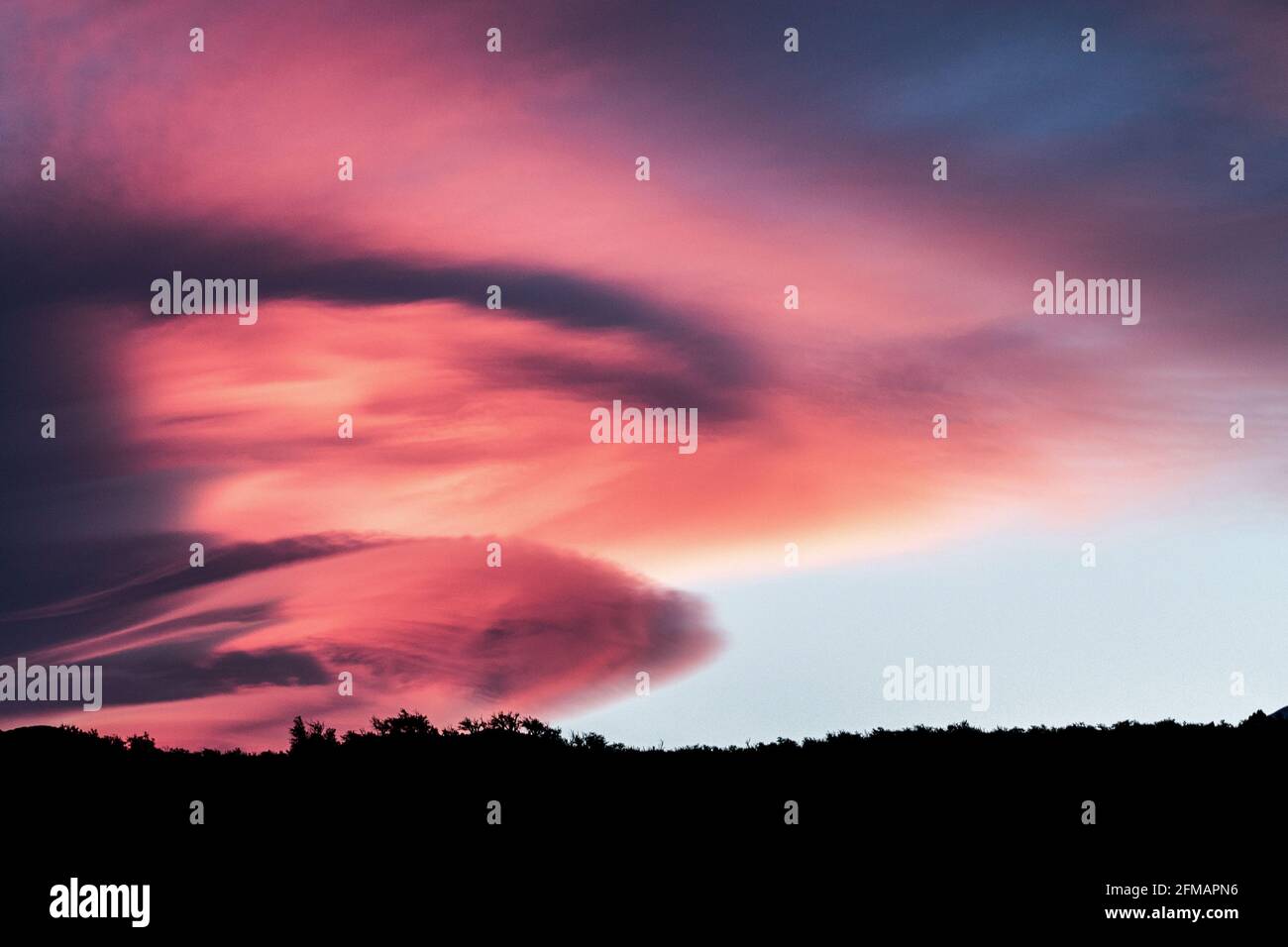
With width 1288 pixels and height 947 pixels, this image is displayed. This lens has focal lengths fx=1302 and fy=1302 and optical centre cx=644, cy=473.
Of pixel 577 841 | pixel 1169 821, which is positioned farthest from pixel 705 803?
pixel 1169 821

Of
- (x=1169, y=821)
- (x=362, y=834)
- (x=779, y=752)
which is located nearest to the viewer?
(x=1169, y=821)

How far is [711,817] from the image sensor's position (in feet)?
89.4

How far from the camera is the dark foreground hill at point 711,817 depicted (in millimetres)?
24453

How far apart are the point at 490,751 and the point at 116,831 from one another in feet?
28.5

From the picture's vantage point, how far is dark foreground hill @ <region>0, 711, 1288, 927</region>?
2445cm

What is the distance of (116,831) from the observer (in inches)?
1102
